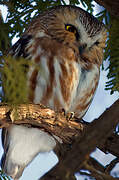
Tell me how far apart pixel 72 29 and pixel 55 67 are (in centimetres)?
49

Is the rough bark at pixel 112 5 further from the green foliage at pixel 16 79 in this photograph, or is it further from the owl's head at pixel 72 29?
the owl's head at pixel 72 29

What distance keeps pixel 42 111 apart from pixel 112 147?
1.49 feet

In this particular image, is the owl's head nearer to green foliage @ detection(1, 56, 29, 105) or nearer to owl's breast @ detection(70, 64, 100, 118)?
owl's breast @ detection(70, 64, 100, 118)

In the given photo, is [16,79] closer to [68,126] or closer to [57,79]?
[68,126]

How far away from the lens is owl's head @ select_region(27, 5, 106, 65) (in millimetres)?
2562

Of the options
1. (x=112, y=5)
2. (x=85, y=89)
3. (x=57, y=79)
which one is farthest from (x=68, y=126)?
(x=112, y=5)

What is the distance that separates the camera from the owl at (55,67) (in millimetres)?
2289

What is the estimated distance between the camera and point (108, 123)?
116 cm

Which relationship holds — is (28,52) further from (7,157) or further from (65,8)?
(7,157)

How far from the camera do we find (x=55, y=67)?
2.29 metres

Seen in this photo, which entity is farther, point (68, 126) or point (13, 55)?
point (13, 55)

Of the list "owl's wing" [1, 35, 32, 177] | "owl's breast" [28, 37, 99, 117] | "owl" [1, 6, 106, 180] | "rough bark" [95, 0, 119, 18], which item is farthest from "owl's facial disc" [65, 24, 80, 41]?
"rough bark" [95, 0, 119, 18]

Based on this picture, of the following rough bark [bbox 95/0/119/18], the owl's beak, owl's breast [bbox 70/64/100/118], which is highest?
rough bark [bbox 95/0/119/18]

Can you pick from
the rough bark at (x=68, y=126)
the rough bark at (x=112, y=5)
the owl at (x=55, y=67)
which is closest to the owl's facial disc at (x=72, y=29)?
the owl at (x=55, y=67)
